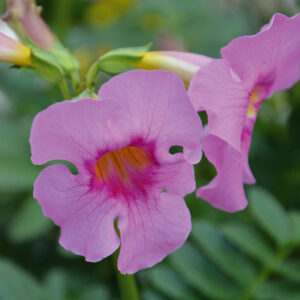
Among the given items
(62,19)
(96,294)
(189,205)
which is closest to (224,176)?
(96,294)

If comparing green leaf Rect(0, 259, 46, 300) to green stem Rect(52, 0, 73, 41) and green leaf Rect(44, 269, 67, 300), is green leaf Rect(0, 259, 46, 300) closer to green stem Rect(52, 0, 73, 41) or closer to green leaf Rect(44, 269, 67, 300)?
green leaf Rect(44, 269, 67, 300)

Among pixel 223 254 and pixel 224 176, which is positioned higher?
pixel 224 176

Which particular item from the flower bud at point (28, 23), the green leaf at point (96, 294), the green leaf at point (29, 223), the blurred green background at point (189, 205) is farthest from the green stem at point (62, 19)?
the green leaf at point (96, 294)

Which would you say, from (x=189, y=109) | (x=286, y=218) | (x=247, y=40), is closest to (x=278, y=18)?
(x=247, y=40)

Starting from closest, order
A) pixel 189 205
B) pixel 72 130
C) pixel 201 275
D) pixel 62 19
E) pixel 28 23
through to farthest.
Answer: pixel 72 130, pixel 28 23, pixel 201 275, pixel 189 205, pixel 62 19

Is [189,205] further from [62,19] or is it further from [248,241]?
[62,19]

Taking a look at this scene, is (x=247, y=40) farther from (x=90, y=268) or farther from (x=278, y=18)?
(x=90, y=268)

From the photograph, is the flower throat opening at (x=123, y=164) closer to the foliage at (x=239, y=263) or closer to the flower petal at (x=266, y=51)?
the flower petal at (x=266, y=51)
